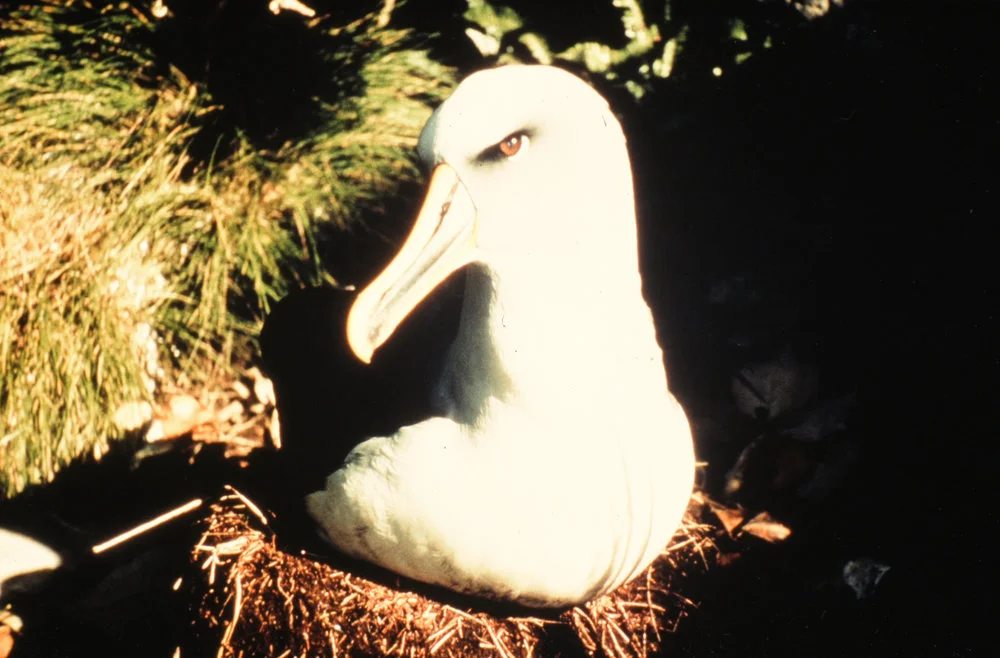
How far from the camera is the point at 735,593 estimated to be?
1604 millimetres

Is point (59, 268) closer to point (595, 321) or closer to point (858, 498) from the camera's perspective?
point (595, 321)

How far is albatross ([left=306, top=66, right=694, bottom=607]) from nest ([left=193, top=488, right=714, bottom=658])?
0.14 metres

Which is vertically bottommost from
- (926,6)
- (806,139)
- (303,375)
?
(303,375)

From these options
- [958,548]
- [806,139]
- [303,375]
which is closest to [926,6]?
Result: [806,139]

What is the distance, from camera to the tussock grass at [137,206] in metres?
1.92

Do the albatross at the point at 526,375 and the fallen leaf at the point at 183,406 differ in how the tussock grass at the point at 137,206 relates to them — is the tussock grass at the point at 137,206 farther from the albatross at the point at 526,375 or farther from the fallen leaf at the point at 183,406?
the albatross at the point at 526,375

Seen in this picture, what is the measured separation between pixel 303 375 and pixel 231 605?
0.46 m

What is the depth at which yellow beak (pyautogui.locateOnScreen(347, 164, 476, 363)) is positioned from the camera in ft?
3.60

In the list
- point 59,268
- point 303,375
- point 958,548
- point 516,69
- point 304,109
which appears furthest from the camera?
point 304,109

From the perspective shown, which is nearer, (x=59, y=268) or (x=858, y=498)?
(x=858, y=498)

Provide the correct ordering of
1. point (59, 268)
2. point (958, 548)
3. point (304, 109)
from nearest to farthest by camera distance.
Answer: point (958, 548) < point (59, 268) < point (304, 109)

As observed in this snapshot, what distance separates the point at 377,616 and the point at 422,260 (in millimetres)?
704

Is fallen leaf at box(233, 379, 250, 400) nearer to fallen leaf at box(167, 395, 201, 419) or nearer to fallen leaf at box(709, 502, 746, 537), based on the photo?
fallen leaf at box(167, 395, 201, 419)

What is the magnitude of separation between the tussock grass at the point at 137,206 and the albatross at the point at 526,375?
0.96 meters
